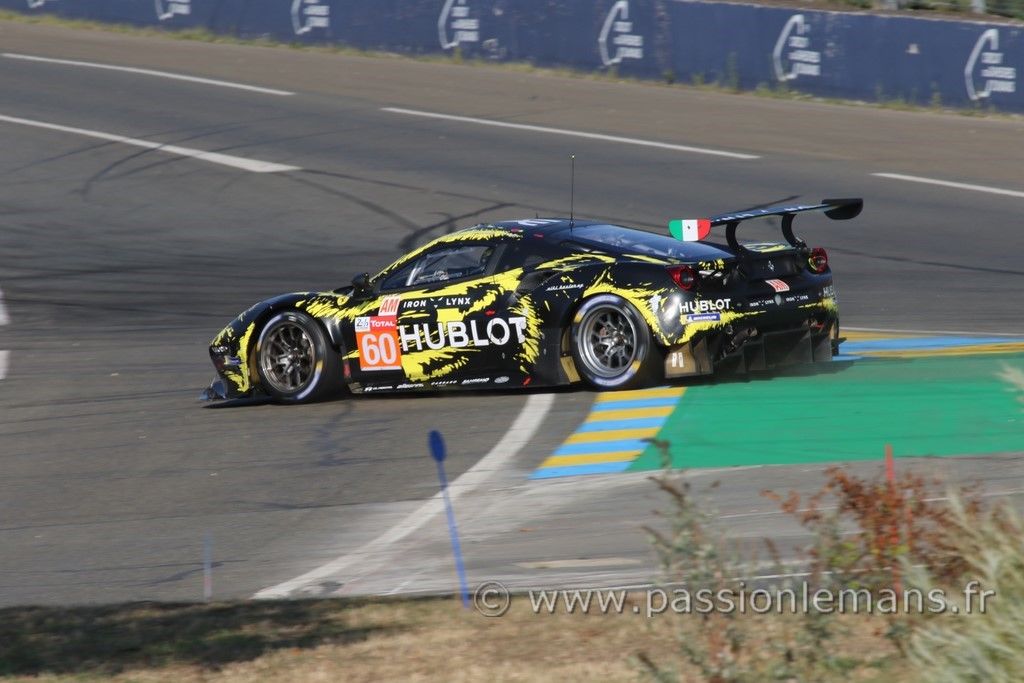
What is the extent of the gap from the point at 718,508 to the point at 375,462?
2707 millimetres

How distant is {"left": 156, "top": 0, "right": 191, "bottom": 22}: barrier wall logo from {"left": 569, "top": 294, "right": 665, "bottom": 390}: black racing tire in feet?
77.3

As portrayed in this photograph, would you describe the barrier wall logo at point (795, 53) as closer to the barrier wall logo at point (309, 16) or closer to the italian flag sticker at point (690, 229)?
the barrier wall logo at point (309, 16)

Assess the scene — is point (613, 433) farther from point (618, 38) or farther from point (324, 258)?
point (618, 38)

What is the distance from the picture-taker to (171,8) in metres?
33.2

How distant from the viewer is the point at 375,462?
10250 millimetres

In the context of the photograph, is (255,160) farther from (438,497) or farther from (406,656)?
(406,656)

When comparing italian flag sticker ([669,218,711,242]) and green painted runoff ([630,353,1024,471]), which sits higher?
italian flag sticker ([669,218,711,242])

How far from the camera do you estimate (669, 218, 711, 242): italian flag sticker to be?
11.2m

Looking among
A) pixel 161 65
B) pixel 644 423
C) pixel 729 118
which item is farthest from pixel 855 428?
pixel 161 65

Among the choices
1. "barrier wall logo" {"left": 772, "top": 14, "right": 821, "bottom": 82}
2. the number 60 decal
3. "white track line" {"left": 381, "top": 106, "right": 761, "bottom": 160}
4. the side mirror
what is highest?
"barrier wall logo" {"left": 772, "top": 14, "right": 821, "bottom": 82}

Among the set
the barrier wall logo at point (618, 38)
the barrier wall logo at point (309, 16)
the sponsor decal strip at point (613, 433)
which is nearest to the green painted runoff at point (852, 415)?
the sponsor decal strip at point (613, 433)

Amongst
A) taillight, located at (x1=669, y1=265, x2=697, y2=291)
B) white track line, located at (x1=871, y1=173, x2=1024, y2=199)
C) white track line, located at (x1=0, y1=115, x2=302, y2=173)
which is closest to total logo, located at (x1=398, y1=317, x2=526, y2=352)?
taillight, located at (x1=669, y1=265, x2=697, y2=291)

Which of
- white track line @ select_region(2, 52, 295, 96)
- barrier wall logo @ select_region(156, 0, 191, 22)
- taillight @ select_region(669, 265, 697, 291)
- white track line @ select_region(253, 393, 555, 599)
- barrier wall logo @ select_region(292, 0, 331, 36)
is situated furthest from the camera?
barrier wall logo @ select_region(156, 0, 191, 22)

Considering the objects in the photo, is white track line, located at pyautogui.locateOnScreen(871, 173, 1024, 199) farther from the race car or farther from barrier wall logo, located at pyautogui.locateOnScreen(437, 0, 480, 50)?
barrier wall logo, located at pyautogui.locateOnScreen(437, 0, 480, 50)
